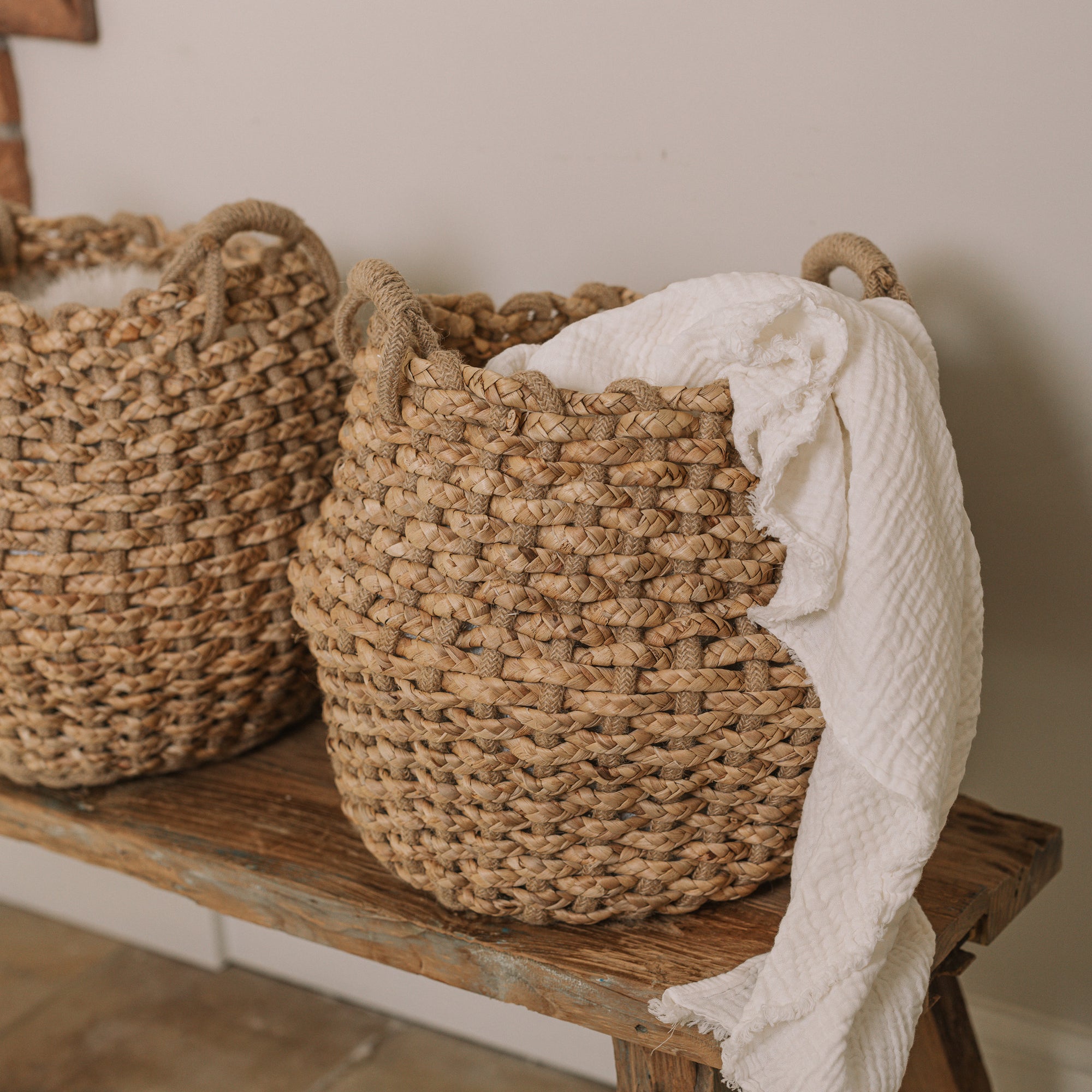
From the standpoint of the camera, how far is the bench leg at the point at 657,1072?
0.64 m

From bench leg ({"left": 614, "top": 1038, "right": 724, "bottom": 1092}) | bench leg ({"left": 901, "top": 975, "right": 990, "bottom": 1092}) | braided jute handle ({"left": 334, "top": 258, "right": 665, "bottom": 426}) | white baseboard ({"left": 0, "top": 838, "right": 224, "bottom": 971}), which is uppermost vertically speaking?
braided jute handle ({"left": 334, "top": 258, "right": 665, "bottom": 426})

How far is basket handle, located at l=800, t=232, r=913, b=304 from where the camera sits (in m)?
0.69

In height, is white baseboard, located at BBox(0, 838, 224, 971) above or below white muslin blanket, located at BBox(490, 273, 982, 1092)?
below

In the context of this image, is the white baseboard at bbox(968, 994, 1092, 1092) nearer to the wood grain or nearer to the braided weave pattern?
the braided weave pattern

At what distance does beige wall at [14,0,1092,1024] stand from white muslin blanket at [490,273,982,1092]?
27 cm

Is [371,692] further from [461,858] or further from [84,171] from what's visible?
[84,171]

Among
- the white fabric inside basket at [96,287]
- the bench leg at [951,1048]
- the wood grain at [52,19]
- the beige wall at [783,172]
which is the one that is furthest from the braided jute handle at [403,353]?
the wood grain at [52,19]

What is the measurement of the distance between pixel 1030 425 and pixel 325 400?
529mm

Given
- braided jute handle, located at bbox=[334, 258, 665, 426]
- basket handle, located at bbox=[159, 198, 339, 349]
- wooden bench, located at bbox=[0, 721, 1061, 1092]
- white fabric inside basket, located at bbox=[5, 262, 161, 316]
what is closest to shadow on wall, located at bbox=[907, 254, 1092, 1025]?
wooden bench, located at bbox=[0, 721, 1061, 1092]

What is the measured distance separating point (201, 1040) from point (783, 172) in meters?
1.13

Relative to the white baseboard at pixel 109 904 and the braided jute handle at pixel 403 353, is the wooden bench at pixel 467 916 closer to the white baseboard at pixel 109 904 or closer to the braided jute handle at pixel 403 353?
the braided jute handle at pixel 403 353

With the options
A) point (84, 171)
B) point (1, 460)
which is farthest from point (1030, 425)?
point (84, 171)

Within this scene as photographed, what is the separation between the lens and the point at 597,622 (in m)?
0.58

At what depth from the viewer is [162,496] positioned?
0.74 meters
